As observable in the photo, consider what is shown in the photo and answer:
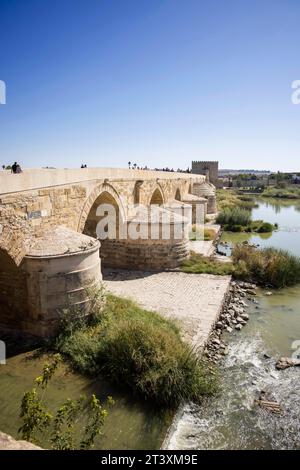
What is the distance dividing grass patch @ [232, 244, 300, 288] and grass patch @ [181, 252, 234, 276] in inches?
12.6

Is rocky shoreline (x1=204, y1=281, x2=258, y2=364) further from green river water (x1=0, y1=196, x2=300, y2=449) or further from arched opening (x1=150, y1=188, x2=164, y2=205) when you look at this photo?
arched opening (x1=150, y1=188, x2=164, y2=205)

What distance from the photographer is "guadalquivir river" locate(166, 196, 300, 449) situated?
4.47m

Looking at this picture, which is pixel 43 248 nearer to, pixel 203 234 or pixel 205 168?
pixel 203 234

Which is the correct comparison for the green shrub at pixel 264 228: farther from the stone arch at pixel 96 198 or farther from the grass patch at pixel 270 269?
the stone arch at pixel 96 198

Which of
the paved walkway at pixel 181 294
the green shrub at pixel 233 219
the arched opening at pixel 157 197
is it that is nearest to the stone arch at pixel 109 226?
the paved walkway at pixel 181 294

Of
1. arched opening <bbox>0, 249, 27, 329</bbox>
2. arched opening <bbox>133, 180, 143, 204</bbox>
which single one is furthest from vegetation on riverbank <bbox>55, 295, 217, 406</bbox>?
arched opening <bbox>133, 180, 143, 204</bbox>

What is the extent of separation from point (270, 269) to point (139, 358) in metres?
6.82

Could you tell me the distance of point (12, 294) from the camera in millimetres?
6512

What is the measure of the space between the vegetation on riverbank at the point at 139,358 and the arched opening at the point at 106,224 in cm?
503

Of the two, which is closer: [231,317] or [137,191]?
[231,317]

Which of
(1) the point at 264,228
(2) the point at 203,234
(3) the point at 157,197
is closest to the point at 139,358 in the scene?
(2) the point at 203,234

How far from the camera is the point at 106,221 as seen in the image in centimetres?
1135

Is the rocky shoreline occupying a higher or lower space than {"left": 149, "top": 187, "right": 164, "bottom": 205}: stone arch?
lower

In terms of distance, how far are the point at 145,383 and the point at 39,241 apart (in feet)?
11.0
